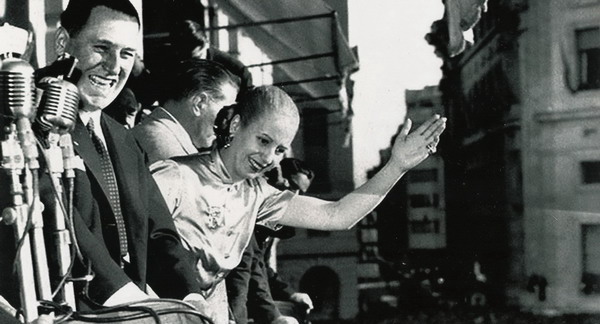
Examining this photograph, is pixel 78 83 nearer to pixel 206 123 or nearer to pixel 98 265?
pixel 98 265

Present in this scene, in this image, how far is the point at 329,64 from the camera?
131 inches

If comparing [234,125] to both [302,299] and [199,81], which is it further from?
[302,299]

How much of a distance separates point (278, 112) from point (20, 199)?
0.94 m

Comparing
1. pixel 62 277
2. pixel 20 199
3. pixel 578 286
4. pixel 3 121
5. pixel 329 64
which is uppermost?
pixel 329 64

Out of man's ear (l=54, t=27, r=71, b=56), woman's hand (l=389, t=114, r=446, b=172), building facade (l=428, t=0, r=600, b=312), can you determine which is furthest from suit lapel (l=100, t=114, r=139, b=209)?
building facade (l=428, t=0, r=600, b=312)

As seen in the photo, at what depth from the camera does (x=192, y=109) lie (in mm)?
2820

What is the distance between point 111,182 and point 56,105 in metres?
0.39

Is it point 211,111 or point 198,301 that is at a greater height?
point 211,111

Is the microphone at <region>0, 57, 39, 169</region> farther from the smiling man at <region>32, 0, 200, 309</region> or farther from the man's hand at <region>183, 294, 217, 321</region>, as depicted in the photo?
the man's hand at <region>183, 294, 217, 321</region>

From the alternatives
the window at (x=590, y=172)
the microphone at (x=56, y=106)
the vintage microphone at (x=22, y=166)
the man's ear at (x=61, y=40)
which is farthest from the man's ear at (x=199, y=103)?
the window at (x=590, y=172)

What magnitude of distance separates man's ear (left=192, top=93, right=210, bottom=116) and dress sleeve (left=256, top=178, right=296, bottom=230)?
241 millimetres

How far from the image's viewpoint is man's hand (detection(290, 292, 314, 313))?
3301 mm

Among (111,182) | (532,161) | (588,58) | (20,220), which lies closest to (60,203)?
(20,220)

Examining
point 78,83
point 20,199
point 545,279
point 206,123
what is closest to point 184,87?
point 206,123
